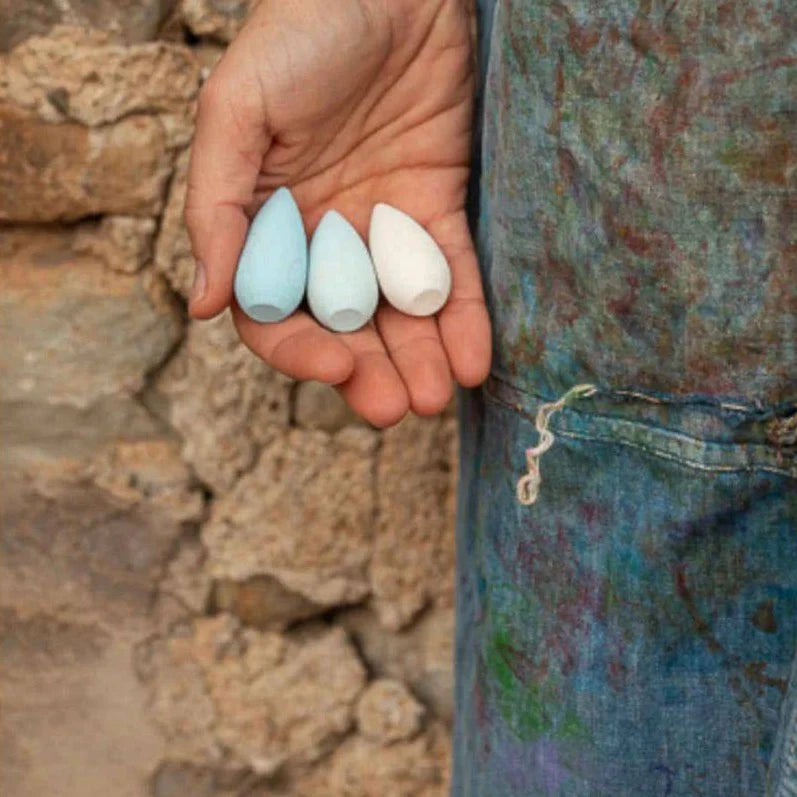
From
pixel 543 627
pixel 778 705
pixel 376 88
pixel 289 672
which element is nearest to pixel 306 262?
pixel 376 88

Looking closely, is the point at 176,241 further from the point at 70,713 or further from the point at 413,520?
Result: the point at 70,713

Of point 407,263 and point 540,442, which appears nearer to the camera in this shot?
point 540,442

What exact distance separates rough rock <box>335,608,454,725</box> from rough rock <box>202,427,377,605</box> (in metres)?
0.06

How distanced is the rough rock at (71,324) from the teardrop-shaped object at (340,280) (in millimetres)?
317

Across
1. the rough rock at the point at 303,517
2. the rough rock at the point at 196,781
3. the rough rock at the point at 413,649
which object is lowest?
the rough rock at the point at 196,781

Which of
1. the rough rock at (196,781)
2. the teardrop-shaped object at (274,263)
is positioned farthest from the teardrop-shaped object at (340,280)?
the rough rock at (196,781)

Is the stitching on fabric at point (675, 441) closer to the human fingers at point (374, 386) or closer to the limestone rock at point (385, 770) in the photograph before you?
the human fingers at point (374, 386)

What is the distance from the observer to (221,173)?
2.96 ft

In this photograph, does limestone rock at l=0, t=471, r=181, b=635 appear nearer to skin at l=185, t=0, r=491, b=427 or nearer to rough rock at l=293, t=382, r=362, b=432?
rough rock at l=293, t=382, r=362, b=432

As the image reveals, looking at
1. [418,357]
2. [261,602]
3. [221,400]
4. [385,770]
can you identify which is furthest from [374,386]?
[385,770]

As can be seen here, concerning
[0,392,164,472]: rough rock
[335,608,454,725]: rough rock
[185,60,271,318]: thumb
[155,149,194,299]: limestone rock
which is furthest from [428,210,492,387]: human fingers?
[335,608,454,725]: rough rock

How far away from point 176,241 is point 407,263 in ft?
1.21

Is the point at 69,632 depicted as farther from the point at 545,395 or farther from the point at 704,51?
the point at 704,51

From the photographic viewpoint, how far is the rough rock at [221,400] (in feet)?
4.07
